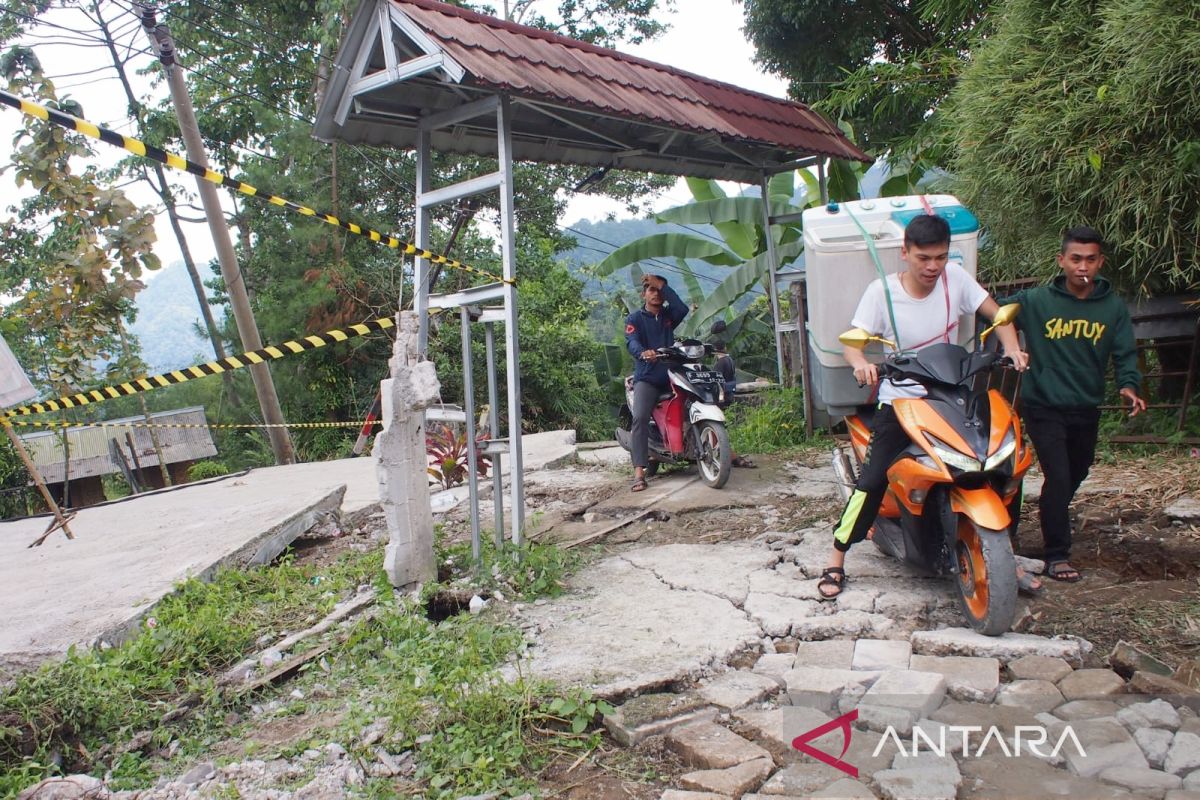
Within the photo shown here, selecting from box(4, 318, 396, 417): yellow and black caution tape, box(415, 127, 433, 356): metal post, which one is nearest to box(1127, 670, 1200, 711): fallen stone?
box(4, 318, 396, 417): yellow and black caution tape

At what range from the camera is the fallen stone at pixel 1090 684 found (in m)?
2.81

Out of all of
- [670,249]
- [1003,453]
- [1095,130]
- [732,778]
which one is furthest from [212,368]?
[670,249]

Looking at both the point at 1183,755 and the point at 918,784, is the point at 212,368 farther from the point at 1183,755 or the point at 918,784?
the point at 1183,755

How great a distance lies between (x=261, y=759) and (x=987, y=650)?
2.50m

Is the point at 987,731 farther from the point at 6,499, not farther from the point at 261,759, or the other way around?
the point at 6,499

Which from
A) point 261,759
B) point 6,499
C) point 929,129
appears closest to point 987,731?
point 261,759

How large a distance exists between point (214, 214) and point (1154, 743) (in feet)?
36.9

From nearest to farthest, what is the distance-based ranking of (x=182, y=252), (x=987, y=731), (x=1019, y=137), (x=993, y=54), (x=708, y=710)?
(x=987, y=731) < (x=708, y=710) < (x=1019, y=137) < (x=993, y=54) < (x=182, y=252)

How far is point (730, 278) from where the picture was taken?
11344mm

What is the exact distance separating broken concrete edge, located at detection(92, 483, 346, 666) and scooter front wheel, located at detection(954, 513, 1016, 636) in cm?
350

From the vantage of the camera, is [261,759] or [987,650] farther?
[987,650]

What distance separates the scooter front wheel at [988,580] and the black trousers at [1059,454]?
31.2 inches

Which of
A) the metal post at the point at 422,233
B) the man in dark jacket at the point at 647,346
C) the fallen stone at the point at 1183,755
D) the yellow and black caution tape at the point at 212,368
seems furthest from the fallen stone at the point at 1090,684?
the man in dark jacket at the point at 647,346

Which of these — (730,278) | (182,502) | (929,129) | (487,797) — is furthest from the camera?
(730,278)
